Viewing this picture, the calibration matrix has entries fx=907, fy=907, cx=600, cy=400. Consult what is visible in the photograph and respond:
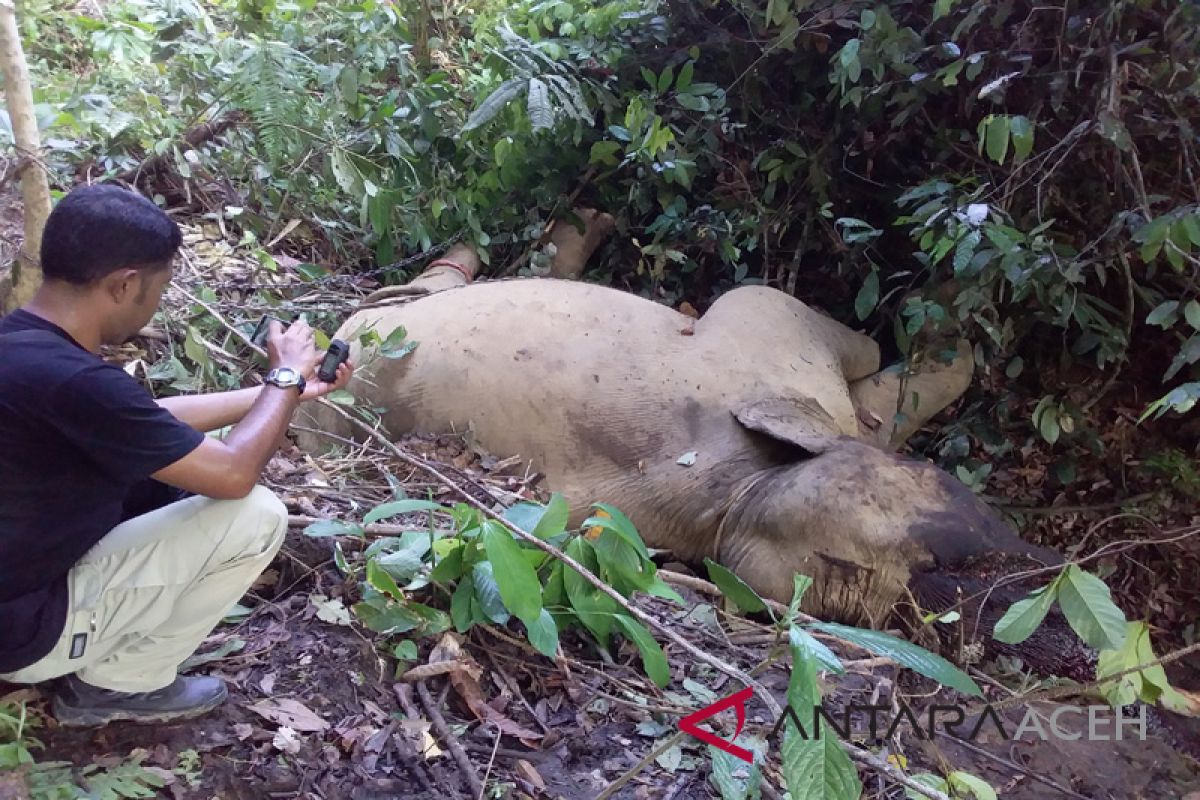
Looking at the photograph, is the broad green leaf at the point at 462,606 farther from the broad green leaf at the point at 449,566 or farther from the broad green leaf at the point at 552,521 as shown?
the broad green leaf at the point at 552,521

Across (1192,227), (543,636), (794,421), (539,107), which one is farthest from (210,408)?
(1192,227)

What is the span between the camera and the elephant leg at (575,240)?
434 cm

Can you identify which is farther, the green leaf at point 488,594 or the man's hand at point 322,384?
the green leaf at point 488,594

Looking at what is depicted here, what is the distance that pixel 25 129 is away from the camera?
260 centimetres

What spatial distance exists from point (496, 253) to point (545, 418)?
5.18ft

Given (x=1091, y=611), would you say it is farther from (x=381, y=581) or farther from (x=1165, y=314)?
(x=1165, y=314)

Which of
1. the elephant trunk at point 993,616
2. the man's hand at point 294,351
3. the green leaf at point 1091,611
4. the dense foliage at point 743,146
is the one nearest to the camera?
the green leaf at point 1091,611

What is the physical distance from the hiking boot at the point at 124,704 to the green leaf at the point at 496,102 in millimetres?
2588

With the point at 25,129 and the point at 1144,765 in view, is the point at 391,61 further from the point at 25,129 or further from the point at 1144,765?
the point at 1144,765

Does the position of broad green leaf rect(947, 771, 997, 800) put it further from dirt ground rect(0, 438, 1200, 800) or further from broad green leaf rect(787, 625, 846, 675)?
broad green leaf rect(787, 625, 846, 675)

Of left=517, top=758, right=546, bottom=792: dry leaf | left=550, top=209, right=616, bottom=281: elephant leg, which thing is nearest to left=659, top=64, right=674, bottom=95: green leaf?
left=550, top=209, right=616, bottom=281: elephant leg

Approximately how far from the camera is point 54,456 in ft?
5.22

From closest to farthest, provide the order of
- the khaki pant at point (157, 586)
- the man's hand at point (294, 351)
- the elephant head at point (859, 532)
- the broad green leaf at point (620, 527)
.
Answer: the khaki pant at point (157, 586) → the man's hand at point (294, 351) → the broad green leaf at point (620, 527) → the elephant head at point (859, 532)

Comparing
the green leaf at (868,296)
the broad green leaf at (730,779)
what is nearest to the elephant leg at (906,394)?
the green leaf at (868,296)
